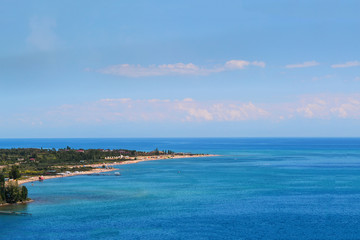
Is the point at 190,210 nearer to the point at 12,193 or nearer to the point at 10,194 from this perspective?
the point at 12,193

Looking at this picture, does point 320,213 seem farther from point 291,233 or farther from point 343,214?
point 291,233

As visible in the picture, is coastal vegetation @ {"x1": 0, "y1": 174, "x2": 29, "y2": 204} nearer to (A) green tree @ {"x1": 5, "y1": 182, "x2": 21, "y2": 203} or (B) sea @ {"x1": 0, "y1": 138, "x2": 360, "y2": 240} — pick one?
(A) green tree @ {"x1": 5, "y1": 182, "x2": 21, "y2": 203}

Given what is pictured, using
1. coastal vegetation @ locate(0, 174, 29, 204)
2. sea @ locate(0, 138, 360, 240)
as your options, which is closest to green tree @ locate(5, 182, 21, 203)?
coastal vegetation @ locate(0, 174, 29, 204)

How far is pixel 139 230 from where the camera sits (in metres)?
72.4

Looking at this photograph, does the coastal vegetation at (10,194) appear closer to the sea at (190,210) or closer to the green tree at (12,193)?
the green tree at (12,193)

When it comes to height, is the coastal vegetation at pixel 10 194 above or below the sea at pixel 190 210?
above

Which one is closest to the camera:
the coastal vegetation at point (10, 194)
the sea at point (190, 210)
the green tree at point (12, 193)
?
the sea at point (190, 210)

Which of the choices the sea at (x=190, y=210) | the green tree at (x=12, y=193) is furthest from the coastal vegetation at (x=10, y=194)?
the sea at (x=190, y=210)

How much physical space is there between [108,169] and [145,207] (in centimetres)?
9527

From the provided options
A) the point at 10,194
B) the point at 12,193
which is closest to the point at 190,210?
the point at 12,193

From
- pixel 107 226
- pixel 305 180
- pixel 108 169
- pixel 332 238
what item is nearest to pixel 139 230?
pixel 107 226

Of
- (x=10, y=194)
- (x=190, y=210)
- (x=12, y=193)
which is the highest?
(x=12, y=193)

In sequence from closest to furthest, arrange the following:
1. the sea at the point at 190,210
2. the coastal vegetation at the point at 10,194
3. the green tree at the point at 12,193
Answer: the sea at the point at 190,210, the coastal vegetation at the point at 10,194, the green tree at the point at 12,193

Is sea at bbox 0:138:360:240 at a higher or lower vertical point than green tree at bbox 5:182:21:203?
lower
